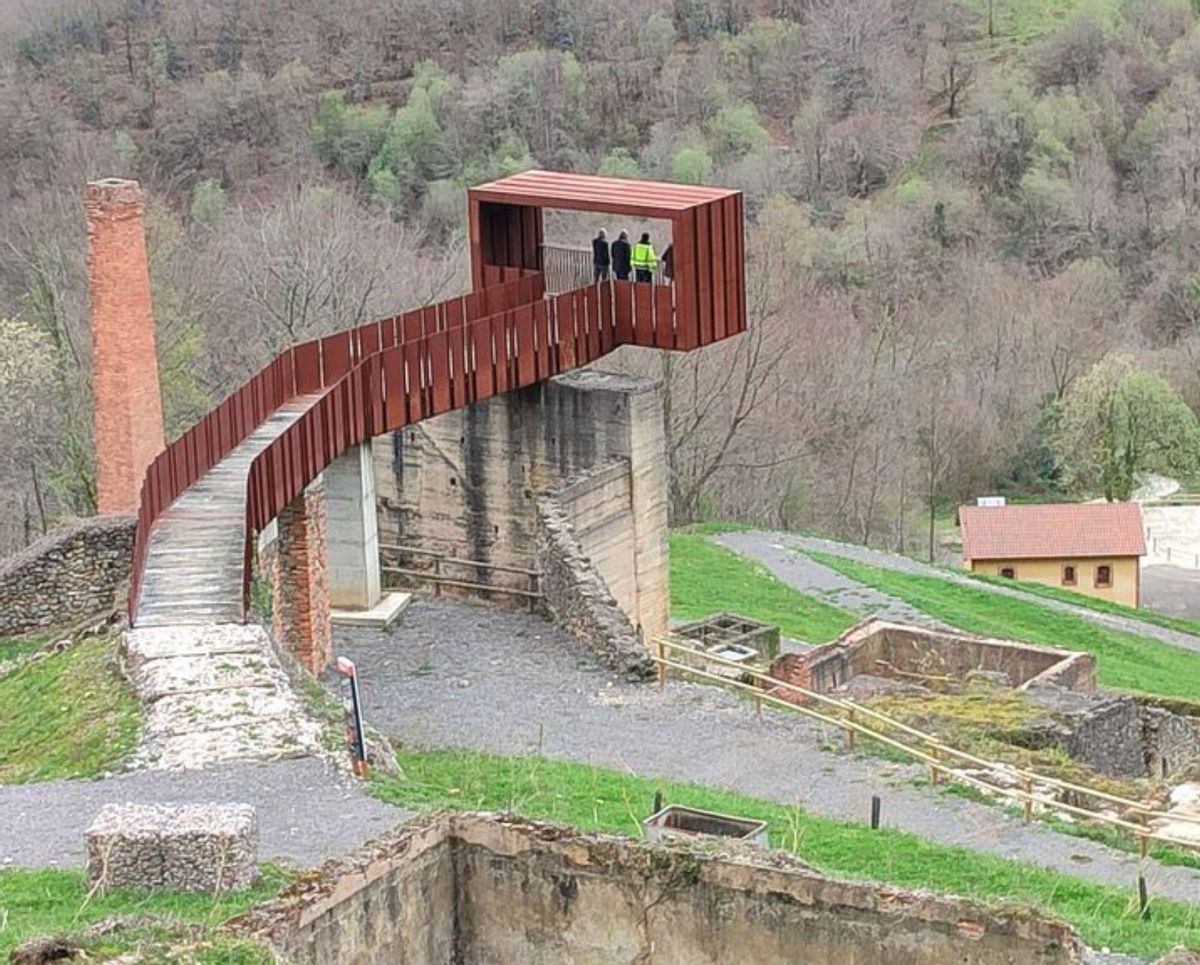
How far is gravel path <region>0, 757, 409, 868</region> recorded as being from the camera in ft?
62.9

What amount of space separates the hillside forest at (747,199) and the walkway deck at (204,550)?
19.1 m

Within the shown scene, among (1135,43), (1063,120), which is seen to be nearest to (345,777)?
(1063,120)

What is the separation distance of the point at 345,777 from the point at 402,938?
12.2 feet

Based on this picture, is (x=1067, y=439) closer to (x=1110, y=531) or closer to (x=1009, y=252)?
(x=1110, y=531)

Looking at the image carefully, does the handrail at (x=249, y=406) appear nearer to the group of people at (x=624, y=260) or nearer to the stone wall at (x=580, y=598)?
the group of people at (x=624, y=260)

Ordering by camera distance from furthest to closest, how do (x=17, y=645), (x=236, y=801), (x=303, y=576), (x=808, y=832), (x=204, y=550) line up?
1. (x=17, y=645)
2. (x=303, y=576)
3. (x=204, y=550)
4. (x=808, y=832)
5. (x=236, y=801)

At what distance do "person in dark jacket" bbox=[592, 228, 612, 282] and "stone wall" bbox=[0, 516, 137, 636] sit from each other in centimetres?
815

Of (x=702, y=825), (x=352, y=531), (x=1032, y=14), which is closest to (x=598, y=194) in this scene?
(x=352, y=531)

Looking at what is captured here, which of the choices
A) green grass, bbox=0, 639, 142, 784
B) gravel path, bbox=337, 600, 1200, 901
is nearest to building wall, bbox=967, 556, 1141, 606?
gravel path, bbox=337, 600, 1200, 901

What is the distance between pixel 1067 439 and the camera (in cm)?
6569

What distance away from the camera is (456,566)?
113ft

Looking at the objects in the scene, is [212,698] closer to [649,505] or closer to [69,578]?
[69,578]

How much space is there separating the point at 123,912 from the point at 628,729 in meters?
11.9

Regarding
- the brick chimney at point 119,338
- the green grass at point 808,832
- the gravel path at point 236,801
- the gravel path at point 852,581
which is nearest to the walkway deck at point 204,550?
the green grass at point 808,832
